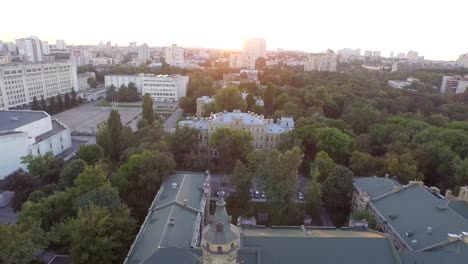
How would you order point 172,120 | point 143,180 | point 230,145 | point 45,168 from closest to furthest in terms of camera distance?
point 143,180 < point 45,168 < point 230,145 < point 172,120

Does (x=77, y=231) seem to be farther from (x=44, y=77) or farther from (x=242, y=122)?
(x=44, y=77)

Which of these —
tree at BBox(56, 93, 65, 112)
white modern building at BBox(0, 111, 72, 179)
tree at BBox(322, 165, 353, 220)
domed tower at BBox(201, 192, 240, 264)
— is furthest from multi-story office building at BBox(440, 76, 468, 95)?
tree at BBox(56, 93, 65, 112)

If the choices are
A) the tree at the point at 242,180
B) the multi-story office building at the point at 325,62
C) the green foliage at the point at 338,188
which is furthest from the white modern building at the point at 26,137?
the multi-story office building at the point at 325,62

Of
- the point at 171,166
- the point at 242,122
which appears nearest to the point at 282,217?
the point at 171,166

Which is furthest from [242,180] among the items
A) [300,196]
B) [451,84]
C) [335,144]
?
[451,84]

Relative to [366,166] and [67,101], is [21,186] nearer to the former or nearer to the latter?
[366,166]

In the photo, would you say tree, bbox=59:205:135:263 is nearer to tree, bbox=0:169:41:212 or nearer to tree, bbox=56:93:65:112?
tree, bbox=0:169:41:212
